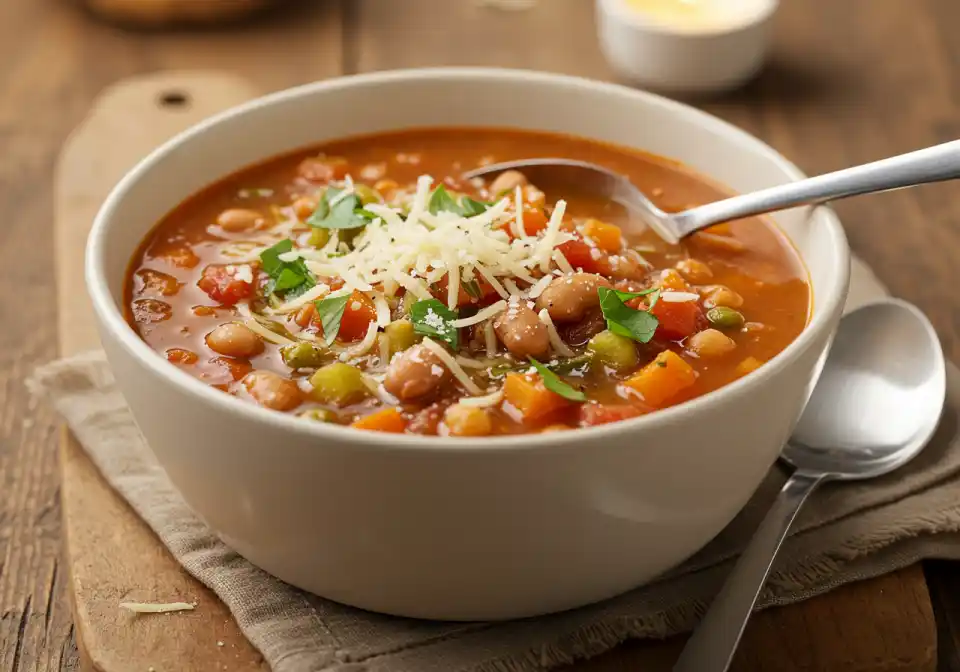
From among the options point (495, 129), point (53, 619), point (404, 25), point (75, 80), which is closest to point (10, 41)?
point (75, 80)

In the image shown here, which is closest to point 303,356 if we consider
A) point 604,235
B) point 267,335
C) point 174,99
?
point 267,335

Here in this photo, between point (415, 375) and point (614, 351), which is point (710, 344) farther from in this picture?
point (415, 375)

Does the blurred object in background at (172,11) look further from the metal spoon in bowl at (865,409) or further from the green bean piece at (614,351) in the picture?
the green bean piece at (614,351)

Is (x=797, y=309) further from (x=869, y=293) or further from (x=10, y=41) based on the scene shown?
(x=10, y=41)

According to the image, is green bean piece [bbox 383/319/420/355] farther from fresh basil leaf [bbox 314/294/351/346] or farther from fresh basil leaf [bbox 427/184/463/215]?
fresh basil leaf [bbox 427/184/463/215]

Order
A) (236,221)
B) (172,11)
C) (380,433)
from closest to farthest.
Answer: (380,433) < (236,221) < (172,11)

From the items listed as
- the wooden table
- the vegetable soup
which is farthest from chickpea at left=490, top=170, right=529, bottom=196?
the wooden table
